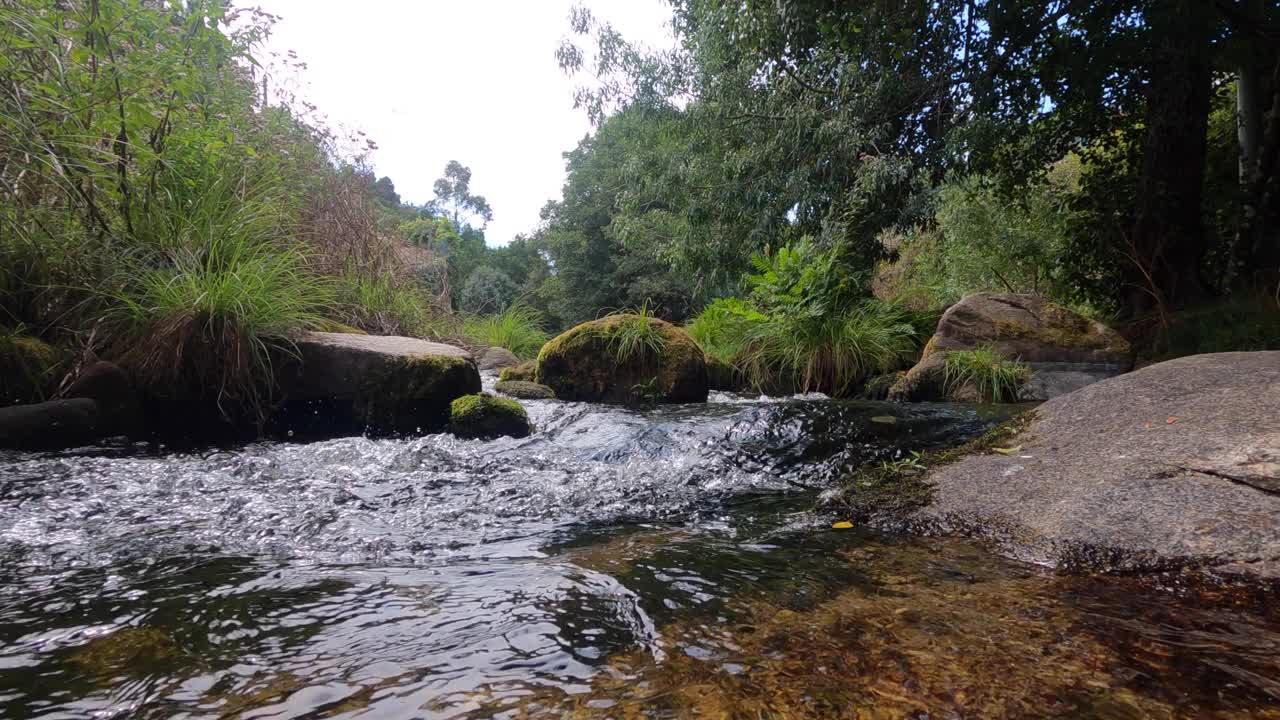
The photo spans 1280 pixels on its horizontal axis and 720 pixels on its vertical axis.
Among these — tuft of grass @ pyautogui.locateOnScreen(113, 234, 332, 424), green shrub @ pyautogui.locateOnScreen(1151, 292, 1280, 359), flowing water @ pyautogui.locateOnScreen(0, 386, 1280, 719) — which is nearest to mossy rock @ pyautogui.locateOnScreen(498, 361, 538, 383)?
tuft of grass @ pyautogui.locateOnScreen(113, 234, 332, 424)

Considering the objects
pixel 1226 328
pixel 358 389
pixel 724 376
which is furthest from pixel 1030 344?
pixel 358 389

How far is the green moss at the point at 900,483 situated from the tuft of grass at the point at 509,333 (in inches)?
364

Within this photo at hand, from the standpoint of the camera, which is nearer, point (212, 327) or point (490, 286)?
point (212, 327)

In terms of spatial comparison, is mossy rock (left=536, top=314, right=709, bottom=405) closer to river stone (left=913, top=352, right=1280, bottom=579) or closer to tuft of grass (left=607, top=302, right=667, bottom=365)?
tuft of grass (left=607, top=302, right=667, bottom=365)

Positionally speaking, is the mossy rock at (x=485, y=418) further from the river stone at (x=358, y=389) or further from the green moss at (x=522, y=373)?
the green moss at (x=522, y=373)

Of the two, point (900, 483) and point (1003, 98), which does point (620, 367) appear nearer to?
point (900, 483)

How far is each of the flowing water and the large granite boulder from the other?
4.18 metres

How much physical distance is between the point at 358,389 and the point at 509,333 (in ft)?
24.7

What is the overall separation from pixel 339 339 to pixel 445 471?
194cm

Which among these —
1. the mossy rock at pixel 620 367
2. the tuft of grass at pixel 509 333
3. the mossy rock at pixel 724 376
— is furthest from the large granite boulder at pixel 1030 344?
the tuft of grass at pixel 509 333

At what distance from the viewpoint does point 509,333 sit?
12.0 meters

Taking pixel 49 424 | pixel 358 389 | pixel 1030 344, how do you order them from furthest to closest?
pixel 1030 344
pixel 358 389
pixel 49 424

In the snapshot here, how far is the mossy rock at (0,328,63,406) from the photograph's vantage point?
11.8 feet

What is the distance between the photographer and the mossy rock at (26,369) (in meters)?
3.59
